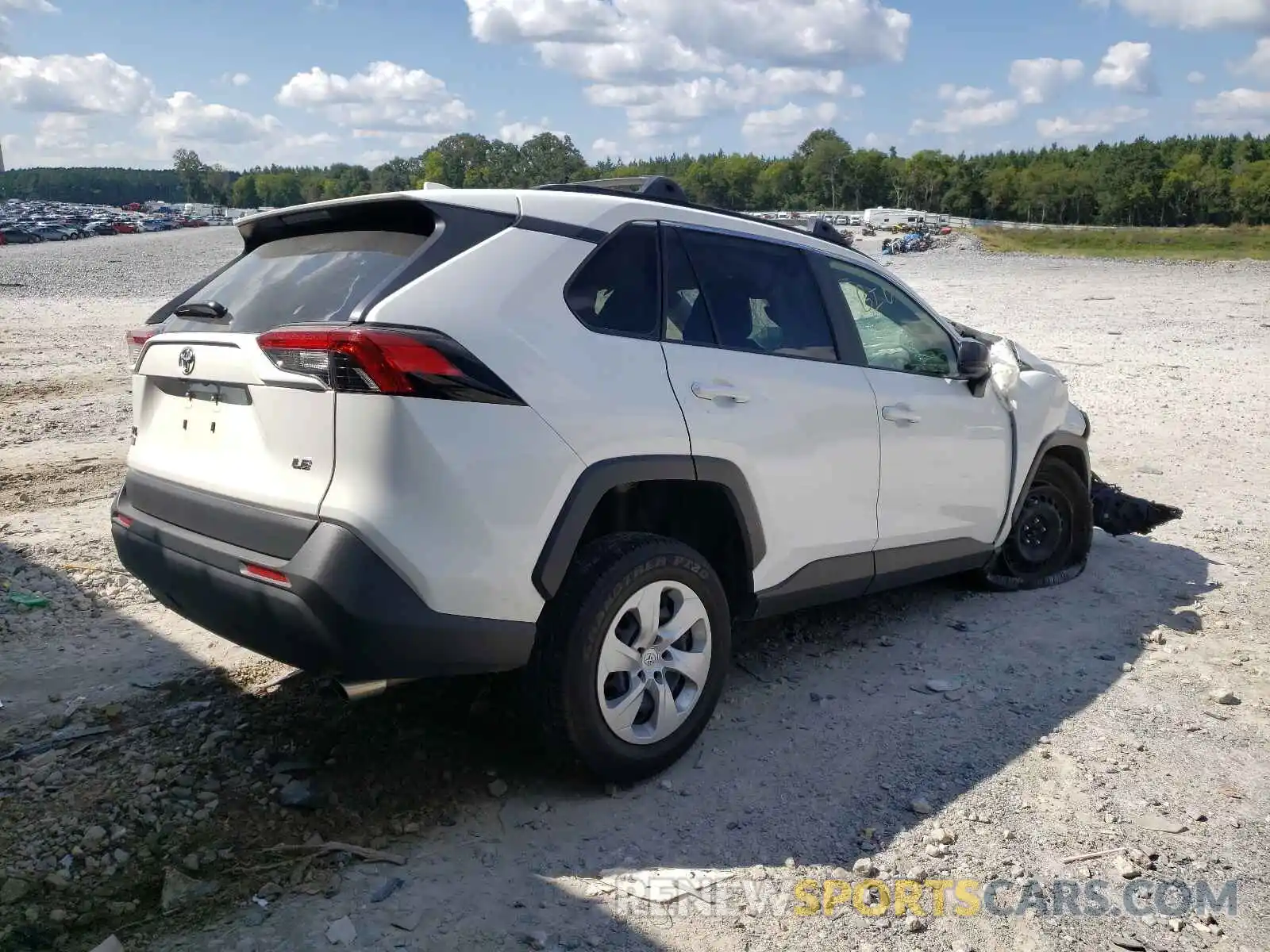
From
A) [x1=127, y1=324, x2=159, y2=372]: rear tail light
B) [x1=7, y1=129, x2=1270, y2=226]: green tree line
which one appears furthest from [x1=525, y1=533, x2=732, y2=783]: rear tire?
[x1=7, y1=129, x2=1270, y2=226]: green tree line

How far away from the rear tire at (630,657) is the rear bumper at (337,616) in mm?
167

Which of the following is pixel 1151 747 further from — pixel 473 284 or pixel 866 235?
pixel 866 235

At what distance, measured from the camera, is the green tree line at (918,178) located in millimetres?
103938

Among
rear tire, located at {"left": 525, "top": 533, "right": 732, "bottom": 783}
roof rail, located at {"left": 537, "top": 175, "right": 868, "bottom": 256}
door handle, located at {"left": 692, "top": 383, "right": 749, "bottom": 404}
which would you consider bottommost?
rear tire, located at {"left": 525, "top": 533, "right": 732, "bottom": 783}

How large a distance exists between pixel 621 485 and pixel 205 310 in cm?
155

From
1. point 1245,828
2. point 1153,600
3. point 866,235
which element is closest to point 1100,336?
point 1153,600

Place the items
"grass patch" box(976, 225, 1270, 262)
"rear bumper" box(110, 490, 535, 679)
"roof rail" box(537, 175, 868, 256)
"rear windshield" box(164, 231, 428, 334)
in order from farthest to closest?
"grass patch" box(976, 225, 1270, 262) < "roof rail" box(537, 175, 868, 256) < "rear windshield" box(164, 231, 428, 334) < "rear bumper" box(110, 490, 535, 679)

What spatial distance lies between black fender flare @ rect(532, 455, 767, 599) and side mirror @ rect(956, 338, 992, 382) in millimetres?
1659

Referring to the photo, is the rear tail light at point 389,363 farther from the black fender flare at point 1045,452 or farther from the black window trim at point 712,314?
the black fender flare at point 1045,452

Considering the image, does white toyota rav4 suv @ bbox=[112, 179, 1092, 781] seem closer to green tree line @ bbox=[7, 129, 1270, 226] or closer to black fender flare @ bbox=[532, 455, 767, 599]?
black fender flare @ bbox=[532, 455, 767, 599]

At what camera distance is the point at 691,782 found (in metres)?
3.63

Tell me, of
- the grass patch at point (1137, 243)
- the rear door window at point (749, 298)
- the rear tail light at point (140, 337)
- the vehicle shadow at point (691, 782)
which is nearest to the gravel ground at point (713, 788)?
the vehicle shadow at point (691, 782)

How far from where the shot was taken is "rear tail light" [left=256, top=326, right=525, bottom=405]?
9.45 ft

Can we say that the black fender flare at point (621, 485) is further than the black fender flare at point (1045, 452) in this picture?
No
